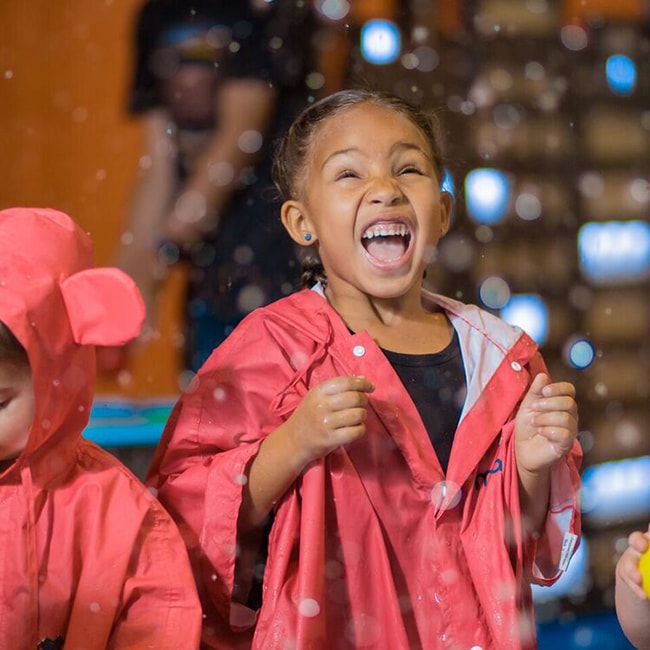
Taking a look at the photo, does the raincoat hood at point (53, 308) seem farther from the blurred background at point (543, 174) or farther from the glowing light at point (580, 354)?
the glowing light at point (580, 354)

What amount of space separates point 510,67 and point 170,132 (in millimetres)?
747

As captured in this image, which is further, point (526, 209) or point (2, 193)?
point (2, 193)

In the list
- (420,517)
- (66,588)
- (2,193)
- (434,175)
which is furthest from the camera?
(2,193)

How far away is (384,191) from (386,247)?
2.5 inches

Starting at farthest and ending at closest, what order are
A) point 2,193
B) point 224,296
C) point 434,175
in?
point 2,193 → point 224,296 → point 434,175

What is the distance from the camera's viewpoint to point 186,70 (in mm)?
2143

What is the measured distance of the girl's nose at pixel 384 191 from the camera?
1.10 metres

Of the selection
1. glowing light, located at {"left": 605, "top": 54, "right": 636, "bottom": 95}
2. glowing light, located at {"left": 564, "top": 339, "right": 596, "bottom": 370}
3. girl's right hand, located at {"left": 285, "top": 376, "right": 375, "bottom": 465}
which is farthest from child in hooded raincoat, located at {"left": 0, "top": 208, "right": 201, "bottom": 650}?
glowing light, located at {"left": 605, "top": 54, "right": 636, "bottom": 95}

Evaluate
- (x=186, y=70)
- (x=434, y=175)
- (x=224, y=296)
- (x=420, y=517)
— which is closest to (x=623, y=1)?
(x=186, y=70)

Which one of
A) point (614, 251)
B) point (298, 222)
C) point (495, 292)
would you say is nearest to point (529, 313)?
Result: point (495, 292)

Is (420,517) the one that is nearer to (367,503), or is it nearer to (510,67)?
(367,503)

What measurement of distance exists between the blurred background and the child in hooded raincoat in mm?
941

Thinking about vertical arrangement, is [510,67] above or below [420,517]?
above

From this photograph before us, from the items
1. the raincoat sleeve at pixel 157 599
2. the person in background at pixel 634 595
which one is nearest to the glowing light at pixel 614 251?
the person in background at pixel 634 595
